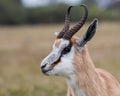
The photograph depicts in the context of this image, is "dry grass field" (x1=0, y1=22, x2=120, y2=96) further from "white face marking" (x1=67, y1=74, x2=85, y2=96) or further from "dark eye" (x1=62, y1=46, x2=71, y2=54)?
"dark eye" (x1=62, y1=46, x2=71, y2=54)

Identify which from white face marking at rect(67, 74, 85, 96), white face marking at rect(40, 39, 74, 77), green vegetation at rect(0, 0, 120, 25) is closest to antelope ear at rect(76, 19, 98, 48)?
white face marking at rect(40, 39, 74, 77)

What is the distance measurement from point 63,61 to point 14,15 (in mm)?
42829

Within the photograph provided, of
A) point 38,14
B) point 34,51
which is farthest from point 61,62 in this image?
point 38,14

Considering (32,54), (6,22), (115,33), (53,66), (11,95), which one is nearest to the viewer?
(53,66)

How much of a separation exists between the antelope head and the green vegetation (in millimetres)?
41889

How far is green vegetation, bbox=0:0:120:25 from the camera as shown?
49719mm

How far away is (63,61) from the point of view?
7.52 metres

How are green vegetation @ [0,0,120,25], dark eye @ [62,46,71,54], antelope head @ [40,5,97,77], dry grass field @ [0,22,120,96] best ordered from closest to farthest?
antelope head @ [40,5,97,77] → dark eye @ [62,46,71,54] → dry grass field @ [0,22,120,96] → green vegetation @ [0,0,120,25]

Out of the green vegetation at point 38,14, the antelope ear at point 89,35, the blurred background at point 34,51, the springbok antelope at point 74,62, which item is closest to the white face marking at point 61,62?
the springbok antelope at point 74,62

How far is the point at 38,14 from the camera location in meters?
52.8

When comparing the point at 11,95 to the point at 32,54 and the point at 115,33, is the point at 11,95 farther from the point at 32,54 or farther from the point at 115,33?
the point at 115,33

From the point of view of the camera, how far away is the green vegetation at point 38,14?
49719 millimetres

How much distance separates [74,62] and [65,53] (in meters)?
0.16

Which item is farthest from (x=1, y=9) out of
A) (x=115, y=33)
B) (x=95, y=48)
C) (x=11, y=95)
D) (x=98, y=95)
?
(x=98, y=95)
